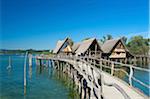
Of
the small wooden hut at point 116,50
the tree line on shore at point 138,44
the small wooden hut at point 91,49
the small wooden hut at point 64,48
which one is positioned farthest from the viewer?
the tree line on shore at point 138,44

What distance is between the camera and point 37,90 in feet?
60.7

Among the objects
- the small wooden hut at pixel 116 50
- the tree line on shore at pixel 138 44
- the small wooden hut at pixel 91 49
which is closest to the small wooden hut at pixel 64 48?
the small wooden hut at pixel 91 49

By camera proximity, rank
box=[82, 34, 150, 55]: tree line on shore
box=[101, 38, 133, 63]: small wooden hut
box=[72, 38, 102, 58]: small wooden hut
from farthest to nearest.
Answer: box=[82, 34, 150, 55]: tree line on shore, box=[101, 38, 133, 63]: small wooden hut, box=[72, 38, 102, 58]: small wooden hut

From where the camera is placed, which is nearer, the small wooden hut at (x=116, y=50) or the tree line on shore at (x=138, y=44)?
the small wooden hut at (x=116, y=50)

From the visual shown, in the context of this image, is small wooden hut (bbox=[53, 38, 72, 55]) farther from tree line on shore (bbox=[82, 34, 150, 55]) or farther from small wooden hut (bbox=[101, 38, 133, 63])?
tree line on shore (bbox=[82, 34, 150, 55])

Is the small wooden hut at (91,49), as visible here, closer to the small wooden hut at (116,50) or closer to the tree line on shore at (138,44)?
the small wooden hut at (116,50)

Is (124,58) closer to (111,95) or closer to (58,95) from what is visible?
(58,95)

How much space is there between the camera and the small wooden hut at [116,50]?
37969 mm

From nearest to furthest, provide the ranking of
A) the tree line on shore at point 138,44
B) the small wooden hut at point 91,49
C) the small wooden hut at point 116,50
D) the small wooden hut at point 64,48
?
the small wooden hut at point 91,49
the small wooden hut at point 116,50
the small wooden hut at point 64,48
the tree line on shore at point 138,44

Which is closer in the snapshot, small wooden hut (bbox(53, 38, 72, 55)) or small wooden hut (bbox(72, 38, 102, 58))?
small wooden hut (bbox(72, 38, 102, 58))

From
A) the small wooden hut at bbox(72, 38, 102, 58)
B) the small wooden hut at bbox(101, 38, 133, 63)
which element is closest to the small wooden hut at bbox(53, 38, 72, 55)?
the small wooden hut at bbox(72, 38, 102, 58)

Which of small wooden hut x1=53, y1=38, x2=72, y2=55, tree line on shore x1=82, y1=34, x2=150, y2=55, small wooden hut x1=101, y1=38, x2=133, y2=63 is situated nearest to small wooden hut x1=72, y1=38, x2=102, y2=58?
small wooden hut x1=53, y1=38, x2=72, y2=55

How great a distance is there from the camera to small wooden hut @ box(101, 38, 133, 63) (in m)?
38.0

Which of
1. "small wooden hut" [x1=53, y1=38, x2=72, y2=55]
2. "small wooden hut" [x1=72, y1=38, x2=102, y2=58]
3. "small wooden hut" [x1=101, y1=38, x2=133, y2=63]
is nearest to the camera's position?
"small wooden hut" [x1=72, y1=38, x2=102, y2=58]
